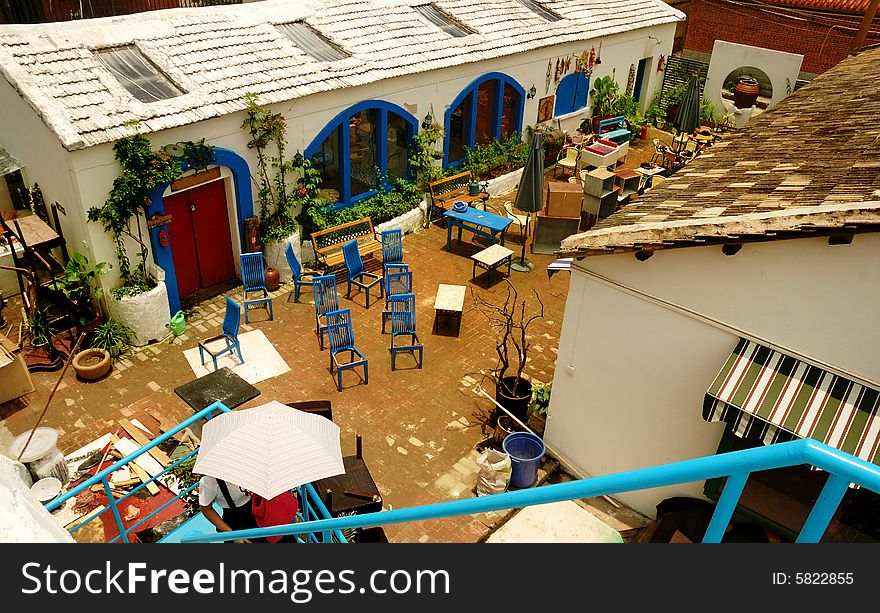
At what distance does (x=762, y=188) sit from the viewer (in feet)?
28.7

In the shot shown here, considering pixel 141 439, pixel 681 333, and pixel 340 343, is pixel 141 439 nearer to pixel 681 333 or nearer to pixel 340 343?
pixel 340 343

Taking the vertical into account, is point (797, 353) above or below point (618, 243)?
below

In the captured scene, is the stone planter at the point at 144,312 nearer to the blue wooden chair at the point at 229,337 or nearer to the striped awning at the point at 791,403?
the blue wooden chair at the point at 229,337

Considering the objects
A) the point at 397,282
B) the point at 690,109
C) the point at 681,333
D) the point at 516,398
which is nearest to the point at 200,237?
the point at 397,282

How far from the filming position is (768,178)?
30.1ft

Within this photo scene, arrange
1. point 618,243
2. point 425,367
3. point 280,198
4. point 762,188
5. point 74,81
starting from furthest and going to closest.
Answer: point 280,198 < point 425,367 < point 74,81 < point 762,188 < point 618,243

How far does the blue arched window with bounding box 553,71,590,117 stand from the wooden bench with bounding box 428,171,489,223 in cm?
530

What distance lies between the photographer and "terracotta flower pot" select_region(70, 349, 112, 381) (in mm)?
11070

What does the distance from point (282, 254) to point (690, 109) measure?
43.0 feet

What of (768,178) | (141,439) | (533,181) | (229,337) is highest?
(768,178)
